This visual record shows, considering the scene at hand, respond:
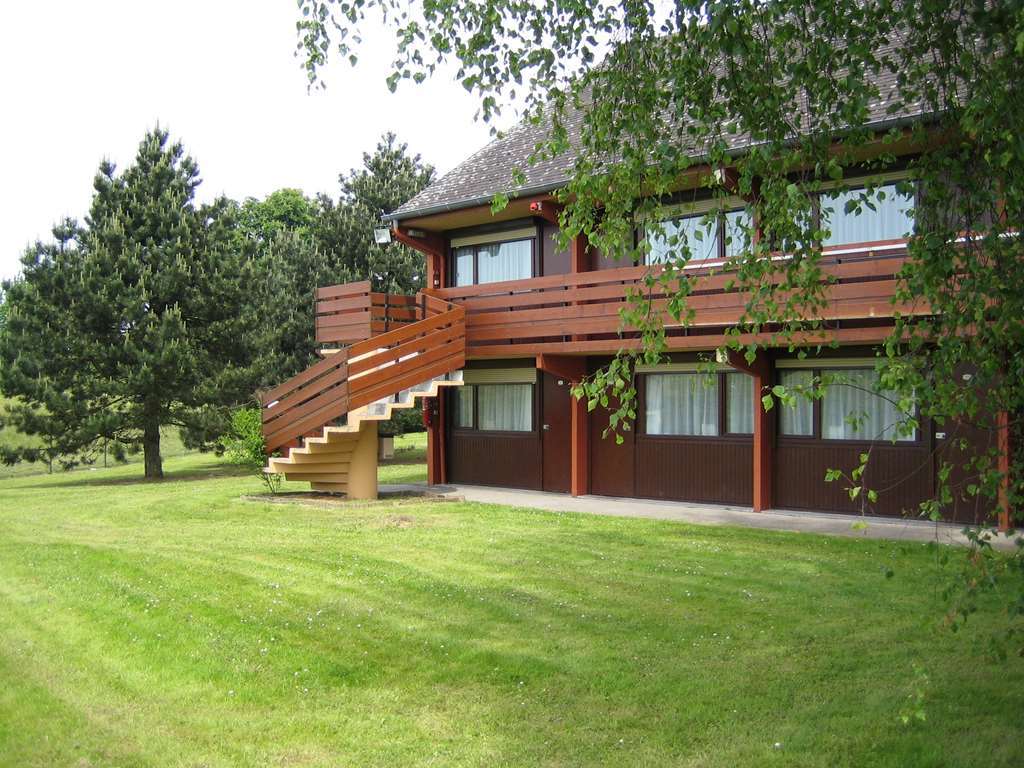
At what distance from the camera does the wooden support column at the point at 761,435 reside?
1552 centimetres

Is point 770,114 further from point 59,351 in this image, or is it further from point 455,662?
point 59,351

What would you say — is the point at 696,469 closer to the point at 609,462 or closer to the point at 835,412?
the point at 609,462

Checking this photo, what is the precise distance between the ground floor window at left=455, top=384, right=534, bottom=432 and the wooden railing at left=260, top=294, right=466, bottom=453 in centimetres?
186

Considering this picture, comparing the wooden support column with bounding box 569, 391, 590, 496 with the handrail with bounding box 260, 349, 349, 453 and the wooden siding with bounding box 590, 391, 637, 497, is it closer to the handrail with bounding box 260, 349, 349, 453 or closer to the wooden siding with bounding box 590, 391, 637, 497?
the wooden siding with bounding box 590, 391, 637, 497

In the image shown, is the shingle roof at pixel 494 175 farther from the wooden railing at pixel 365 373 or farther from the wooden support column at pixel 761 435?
the wooden support column at pixel 761 435

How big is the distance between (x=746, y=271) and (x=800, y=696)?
9.95 ft

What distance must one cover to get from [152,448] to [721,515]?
52.4 ft

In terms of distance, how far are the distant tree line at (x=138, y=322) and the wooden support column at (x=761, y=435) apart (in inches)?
560

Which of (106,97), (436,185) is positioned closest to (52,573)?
(106,97)

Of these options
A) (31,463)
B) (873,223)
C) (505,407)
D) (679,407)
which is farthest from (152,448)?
(873,223)

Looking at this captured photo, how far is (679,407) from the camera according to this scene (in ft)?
57.3

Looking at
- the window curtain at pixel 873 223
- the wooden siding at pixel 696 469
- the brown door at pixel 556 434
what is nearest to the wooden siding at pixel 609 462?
the wooden siding at pixel 696 469

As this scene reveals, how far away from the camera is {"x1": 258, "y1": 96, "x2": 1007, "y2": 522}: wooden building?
14.8 m

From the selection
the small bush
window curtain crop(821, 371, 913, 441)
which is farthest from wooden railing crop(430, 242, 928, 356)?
the small bush
